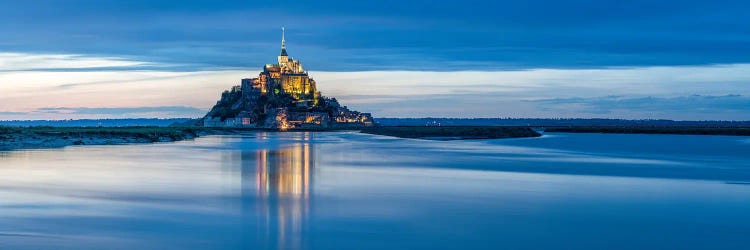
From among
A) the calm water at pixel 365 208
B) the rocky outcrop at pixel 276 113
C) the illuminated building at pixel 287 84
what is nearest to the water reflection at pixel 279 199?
the calm water at pixel 365 208

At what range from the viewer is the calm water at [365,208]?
534 inches

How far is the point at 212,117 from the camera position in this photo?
173m

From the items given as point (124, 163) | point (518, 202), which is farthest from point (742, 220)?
point (124, 163)

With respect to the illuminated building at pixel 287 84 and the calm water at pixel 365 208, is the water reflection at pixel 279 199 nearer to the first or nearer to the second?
the calm water at pixel 365 208

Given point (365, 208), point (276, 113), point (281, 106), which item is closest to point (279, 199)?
point (365, 208)

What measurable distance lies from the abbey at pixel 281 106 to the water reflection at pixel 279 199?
411ft

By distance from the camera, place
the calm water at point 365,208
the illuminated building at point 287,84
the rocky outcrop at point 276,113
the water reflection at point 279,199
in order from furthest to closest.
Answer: the illuminated building at point 287,84, the rocky outcrop at point 276,113, the water reflection at point 279,199, the calm water at point 365,208

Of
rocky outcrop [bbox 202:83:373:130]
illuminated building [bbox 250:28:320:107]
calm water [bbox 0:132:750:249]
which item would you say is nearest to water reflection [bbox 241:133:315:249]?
calm water [bbox 0:132:750:249]

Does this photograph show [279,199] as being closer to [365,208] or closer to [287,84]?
[365,208]

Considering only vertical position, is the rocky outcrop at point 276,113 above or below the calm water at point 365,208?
above

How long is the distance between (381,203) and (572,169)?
15656mm

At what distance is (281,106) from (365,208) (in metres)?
150

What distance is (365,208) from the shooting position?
18.4m

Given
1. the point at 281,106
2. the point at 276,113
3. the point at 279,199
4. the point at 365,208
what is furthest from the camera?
the point at 281,106
